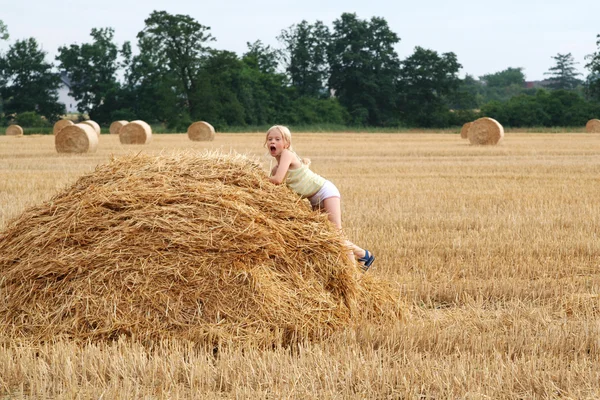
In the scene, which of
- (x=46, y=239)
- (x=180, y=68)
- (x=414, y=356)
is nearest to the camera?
(x=414, y=356)

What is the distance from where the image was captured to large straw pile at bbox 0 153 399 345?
17.8 ft

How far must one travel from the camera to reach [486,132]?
32469mm

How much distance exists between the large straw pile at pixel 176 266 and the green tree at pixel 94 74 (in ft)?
204

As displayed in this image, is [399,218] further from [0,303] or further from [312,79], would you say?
[312,79]

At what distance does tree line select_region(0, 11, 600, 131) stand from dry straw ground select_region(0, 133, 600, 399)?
5112 cm

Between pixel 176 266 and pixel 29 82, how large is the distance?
66.8 metres

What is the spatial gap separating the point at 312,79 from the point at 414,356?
72.9 m

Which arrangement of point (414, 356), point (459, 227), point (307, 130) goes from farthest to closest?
point (307, 130)
point (459, 227)
point (414, 356)

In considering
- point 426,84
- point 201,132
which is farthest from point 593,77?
point 201,132

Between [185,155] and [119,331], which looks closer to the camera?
[119,331]

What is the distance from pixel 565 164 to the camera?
20906 mm

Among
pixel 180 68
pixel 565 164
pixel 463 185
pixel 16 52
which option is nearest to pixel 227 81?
pixel 180 68

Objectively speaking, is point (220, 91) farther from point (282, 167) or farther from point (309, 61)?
point (282, 167)

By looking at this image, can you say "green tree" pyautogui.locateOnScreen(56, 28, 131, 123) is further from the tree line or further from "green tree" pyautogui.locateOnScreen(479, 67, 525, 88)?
"green tree" pyautogui.locateOnScreen(479, 67, 525, 88)
